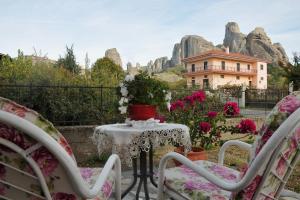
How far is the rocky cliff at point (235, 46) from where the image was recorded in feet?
238

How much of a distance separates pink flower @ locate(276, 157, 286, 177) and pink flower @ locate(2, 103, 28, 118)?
1236mm

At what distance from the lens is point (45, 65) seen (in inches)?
350

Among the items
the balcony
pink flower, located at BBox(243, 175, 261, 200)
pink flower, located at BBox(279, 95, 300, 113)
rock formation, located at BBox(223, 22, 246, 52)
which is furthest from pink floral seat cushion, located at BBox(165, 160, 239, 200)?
rock formation, located at BBox(223, 22, 246, 52)

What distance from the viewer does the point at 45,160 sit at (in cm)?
127

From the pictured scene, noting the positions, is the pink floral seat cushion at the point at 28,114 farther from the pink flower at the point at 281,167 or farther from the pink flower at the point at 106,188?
the pink flower at the point at 281,167

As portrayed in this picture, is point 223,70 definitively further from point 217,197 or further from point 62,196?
point 62,196

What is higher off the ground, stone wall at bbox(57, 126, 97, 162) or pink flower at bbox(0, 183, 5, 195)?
pink flower at bbox(0, 183, 5, 195)

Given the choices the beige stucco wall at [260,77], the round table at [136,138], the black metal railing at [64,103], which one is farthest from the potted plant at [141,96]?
the beige stucco wall at [260,77]

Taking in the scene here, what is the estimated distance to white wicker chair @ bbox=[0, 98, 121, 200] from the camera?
3.93 ft

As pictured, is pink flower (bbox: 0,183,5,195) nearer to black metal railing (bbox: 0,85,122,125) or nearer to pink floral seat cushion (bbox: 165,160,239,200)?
pink floral seat cushion (bbox: 165,160,239,200)

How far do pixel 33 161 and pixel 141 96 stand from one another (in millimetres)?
2213

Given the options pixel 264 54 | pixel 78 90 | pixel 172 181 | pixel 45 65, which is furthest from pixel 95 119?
pixel 264 54

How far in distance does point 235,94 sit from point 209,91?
2.16 metres

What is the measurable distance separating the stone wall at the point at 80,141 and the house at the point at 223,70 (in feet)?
118
